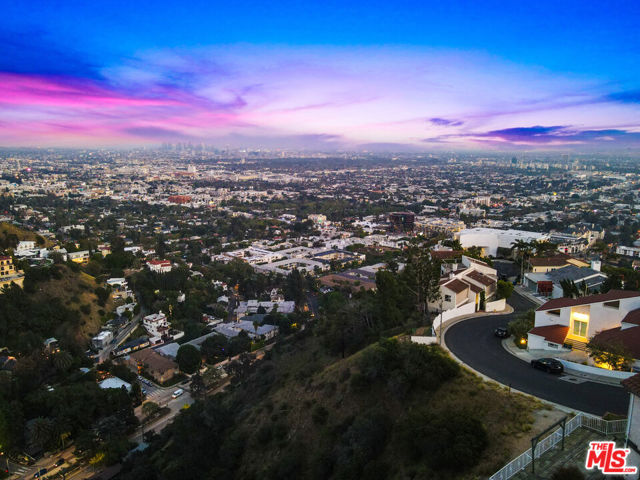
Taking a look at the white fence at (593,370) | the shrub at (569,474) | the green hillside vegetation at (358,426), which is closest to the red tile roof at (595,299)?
the white fence at (593,370)

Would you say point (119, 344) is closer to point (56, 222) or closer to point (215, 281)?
point (215, 281)

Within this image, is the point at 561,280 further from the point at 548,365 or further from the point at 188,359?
the point at 188,359

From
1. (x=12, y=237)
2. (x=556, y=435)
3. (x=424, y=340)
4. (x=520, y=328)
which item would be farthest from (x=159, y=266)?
(x=556, y=435)

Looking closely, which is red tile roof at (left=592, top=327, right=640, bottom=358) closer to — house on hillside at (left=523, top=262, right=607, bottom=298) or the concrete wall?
the concrete wall

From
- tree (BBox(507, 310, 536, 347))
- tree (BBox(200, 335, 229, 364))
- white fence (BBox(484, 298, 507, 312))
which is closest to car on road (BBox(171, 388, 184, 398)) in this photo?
tree (BBox(200, 335, 229, 364))

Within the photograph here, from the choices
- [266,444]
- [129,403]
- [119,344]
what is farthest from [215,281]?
[266,444]
